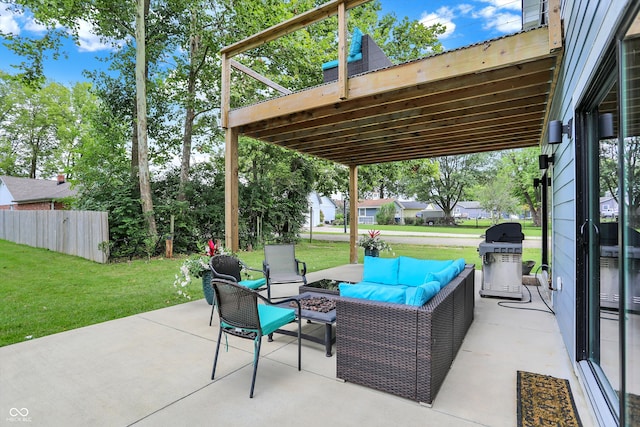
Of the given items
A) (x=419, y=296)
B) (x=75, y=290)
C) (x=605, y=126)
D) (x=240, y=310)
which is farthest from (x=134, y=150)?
(x=605, y=126)

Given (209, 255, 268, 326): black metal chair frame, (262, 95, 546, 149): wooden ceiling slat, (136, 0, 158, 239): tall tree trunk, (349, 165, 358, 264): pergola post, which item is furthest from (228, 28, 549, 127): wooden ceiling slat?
(136, 0, 158, 239): tall tree trunk

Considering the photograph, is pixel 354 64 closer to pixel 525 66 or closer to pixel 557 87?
pixel 525 66

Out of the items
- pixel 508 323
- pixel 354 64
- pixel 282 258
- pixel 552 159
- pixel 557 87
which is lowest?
pixel 508 323

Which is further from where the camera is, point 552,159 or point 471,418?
point 552,159

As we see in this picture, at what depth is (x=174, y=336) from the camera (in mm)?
3410

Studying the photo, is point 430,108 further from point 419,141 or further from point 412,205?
point 412,205

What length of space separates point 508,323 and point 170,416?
141 inches

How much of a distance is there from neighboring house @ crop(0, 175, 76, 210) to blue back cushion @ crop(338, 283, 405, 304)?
21320 millimetres

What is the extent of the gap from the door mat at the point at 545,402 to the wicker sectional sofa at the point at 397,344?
1.70 feet

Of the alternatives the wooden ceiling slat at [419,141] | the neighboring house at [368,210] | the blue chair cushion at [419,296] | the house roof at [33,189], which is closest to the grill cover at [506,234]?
the wooden ceiling slat at [419,141]

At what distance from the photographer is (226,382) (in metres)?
2.47

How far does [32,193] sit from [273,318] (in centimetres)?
2439

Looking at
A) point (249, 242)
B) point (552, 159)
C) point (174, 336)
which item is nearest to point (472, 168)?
point (249, 242)

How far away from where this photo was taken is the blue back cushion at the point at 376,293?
233 cm
